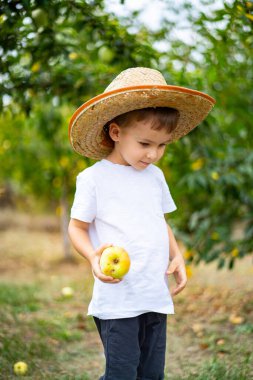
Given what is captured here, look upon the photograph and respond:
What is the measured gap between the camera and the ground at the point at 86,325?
2.51m

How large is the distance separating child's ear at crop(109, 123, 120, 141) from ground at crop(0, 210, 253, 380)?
1180 mm

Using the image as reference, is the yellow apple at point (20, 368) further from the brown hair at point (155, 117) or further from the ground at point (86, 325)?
the brown hair at point (155, 117)

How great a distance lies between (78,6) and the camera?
2.28m

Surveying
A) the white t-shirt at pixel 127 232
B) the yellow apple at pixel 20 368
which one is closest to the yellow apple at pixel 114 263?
the white t-shirt at pixel 127 232

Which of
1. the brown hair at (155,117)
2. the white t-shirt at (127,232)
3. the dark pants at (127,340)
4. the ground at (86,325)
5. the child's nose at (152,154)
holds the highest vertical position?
the brown hair at (155,117)

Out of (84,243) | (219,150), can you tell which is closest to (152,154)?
(84,243)

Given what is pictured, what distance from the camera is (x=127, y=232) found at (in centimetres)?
174

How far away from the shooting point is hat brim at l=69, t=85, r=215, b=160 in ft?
5.40

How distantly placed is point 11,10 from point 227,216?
8.37ft

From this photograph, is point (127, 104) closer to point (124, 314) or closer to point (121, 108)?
point (121, 108)

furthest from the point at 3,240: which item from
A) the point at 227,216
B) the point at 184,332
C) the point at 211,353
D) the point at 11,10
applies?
the point at 11,10

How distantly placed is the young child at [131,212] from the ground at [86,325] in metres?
0.67

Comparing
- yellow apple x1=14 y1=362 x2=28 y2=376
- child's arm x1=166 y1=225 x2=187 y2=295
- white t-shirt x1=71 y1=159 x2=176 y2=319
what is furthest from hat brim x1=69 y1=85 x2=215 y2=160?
yellow apple x1=14 y1=362 x2=28 y2=376

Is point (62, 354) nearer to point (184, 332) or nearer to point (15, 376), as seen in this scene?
point (15, 376)
